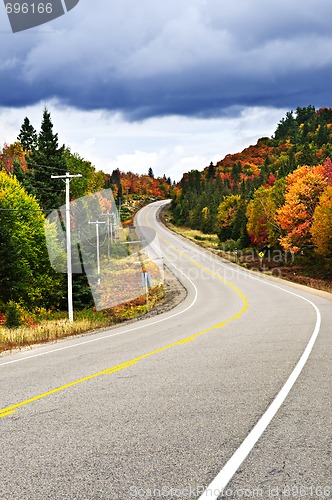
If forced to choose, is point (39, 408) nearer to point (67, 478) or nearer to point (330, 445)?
point (67, 478)

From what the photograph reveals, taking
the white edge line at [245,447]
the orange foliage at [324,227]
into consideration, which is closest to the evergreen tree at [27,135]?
the orange foliage at [324,227]

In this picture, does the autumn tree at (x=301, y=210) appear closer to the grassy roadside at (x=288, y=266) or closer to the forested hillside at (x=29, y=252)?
the grassy roadside at (x=288, y=266)

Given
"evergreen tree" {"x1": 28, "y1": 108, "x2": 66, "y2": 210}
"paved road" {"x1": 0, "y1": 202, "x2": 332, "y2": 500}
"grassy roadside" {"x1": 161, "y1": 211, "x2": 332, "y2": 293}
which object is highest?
"evergreen tree" {"x1": 28, "y1": 108, "x2": 66, "y2": 210}

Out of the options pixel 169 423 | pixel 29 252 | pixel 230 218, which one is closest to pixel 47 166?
pixel 29 252

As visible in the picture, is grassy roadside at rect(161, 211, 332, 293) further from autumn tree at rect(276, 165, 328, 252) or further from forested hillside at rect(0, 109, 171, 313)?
forested hillside at rect(0, 109, 171, 313)

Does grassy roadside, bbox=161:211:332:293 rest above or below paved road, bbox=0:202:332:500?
below

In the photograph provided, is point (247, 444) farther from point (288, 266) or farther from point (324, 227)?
point (288, 266)

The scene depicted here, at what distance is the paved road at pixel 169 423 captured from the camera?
3.73m

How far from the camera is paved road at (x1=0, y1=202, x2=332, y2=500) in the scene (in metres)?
3.73

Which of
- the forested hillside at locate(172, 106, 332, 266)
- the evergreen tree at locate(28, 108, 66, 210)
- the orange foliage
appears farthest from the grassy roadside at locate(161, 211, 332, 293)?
the evergreen tree at locate(28, 108, 66, 210)

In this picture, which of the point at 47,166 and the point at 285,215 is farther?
the point at 47,166

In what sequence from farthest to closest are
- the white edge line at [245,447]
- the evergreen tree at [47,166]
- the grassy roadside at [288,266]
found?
the evergreen tree at [47,166] → the grassy roadside at [288,266] → the white edge line at [245,447]

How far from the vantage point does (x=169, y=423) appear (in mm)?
5258

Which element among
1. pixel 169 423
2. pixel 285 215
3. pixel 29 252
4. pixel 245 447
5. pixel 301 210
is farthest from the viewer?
pixel 285 215
